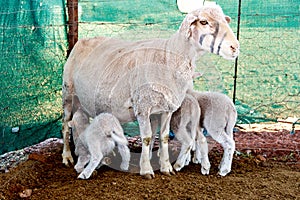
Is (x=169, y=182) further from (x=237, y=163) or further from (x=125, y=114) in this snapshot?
(x=237, y=163)

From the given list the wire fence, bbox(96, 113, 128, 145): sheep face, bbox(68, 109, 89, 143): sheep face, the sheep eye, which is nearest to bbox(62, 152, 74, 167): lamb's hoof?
bbox(68, 109, 89, 143): sheep face

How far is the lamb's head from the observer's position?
13.7ft

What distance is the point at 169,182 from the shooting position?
4617 millimetres

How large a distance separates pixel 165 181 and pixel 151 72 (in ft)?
3.58

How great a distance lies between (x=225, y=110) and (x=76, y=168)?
1.68 metres

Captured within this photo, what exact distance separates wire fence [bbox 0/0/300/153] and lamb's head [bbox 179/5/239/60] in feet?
1.19

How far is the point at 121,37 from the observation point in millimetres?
4953

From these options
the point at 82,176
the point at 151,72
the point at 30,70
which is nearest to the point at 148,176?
the point at 82,176

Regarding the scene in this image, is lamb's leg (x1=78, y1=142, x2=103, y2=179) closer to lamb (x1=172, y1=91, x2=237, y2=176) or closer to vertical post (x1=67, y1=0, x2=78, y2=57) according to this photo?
lamb (x1=172, y1=91, x2=237, y2=176)

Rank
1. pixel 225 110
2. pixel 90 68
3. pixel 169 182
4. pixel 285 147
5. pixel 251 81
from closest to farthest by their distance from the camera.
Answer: pixel 169 182 → pixel 225 110 → pixel 90 68 → pixel 285 147 → pixel 251 81

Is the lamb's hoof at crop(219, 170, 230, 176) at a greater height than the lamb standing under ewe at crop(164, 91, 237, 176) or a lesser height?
lesser

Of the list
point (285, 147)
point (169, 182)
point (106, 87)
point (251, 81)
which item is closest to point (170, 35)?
point (106, 87)

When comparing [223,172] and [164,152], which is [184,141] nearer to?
[164,152]

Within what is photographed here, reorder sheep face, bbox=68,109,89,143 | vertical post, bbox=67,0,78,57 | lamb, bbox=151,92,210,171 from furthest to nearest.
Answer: vertical post, bbox=67,0,78,57
sheep face, bbox=68,109,89,143
lamb, bbox=151,92,210,171
